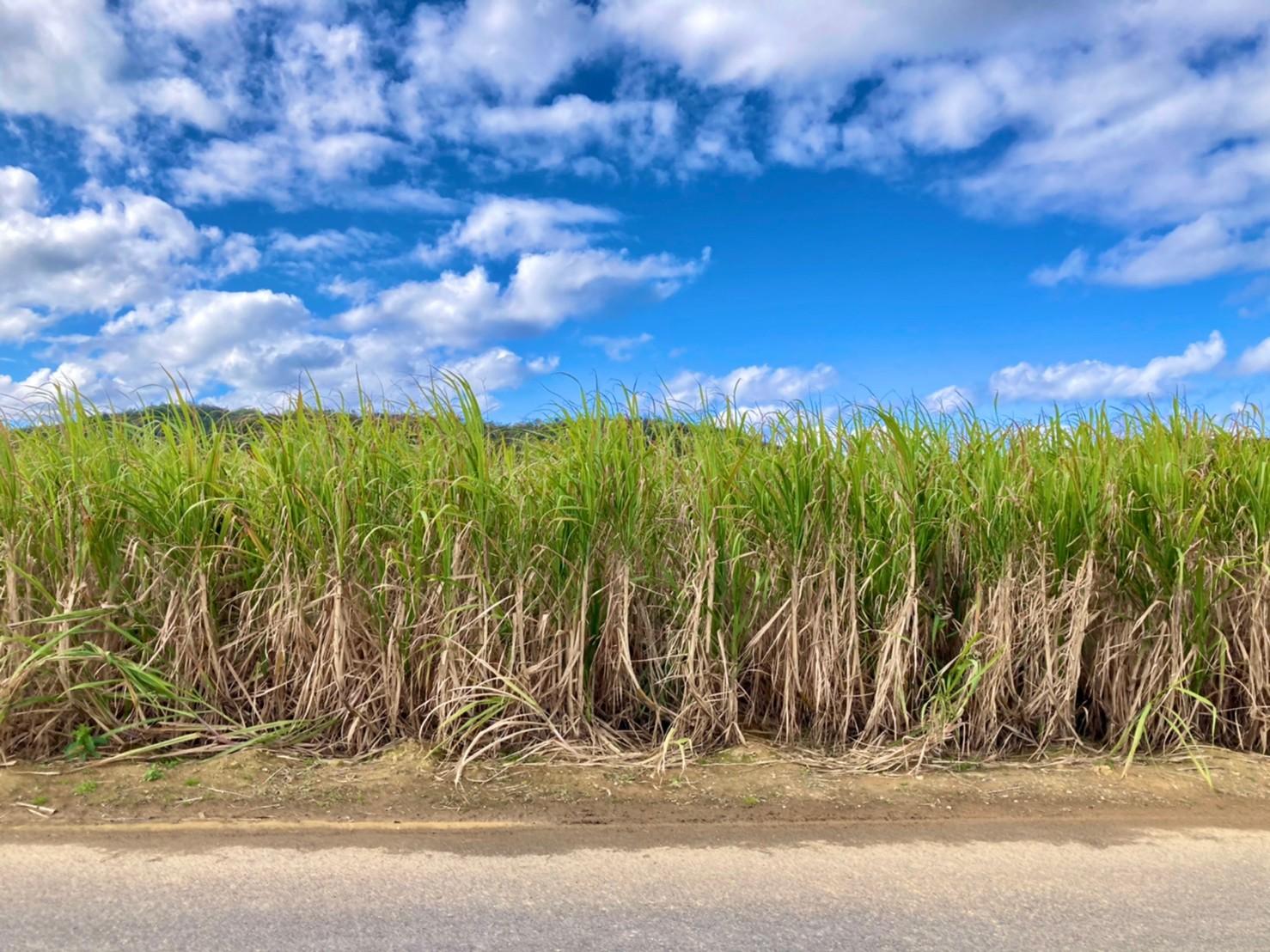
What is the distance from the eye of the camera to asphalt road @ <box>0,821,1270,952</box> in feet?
7.56

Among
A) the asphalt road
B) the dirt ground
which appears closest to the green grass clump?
the dirt ground

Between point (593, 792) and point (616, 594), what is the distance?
0.77 m

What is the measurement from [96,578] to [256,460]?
30.8 inches

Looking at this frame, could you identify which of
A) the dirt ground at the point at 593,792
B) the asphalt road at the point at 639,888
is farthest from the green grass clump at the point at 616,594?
the asphalt road at the point at 639,888

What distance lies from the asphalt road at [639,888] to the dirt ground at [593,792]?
0.11 m

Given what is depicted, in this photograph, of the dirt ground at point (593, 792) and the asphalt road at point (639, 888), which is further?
the dirt ground at point (593, 792)

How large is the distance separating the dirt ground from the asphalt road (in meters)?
0.11

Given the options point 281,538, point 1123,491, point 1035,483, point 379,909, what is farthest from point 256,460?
point 1123,491

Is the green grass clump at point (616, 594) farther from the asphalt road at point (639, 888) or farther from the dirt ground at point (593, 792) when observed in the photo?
the asphalt road at point (639, 888)

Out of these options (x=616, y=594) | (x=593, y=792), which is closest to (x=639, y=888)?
(x=593, y=792)

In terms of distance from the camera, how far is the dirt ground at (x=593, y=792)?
3.04m

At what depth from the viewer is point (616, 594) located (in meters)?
3.57

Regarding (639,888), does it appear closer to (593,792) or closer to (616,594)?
(593,792)

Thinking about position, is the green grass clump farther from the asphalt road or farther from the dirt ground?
the asphalt road
